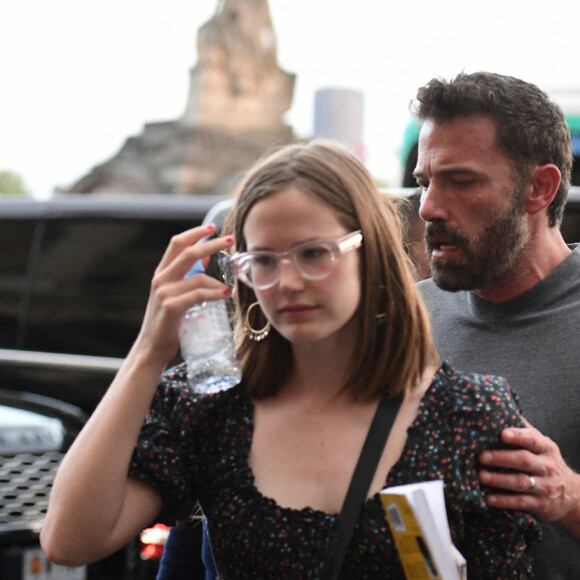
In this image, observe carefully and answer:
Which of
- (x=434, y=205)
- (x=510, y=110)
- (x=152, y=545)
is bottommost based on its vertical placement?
(x=152, y=545)

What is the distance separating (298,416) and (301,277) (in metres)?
0.33

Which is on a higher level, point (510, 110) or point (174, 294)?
point (510, 110)

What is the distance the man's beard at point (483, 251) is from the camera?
2574mm

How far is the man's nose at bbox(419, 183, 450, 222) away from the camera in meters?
2.66

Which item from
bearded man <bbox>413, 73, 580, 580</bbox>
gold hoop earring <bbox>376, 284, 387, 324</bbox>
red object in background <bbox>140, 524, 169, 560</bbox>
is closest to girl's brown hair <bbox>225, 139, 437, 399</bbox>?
gold hoop earring <bbox>376, 284, 387, 324</bbox>

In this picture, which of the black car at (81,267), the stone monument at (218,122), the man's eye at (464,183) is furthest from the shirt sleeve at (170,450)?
the stone monument at (218,122)

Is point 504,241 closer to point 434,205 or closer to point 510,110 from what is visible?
point 434,205

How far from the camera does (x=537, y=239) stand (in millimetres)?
2721

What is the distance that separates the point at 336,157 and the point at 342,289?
0.31m

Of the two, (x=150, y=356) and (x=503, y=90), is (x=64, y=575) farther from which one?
(x=503, y=90)

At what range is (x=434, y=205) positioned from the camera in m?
2.68

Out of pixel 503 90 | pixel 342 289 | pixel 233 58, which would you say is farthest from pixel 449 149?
pixel 233 58

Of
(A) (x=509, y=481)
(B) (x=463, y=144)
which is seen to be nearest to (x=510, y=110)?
(B) (x=463, y=144)

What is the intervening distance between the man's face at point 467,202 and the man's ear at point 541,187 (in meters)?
0.04
